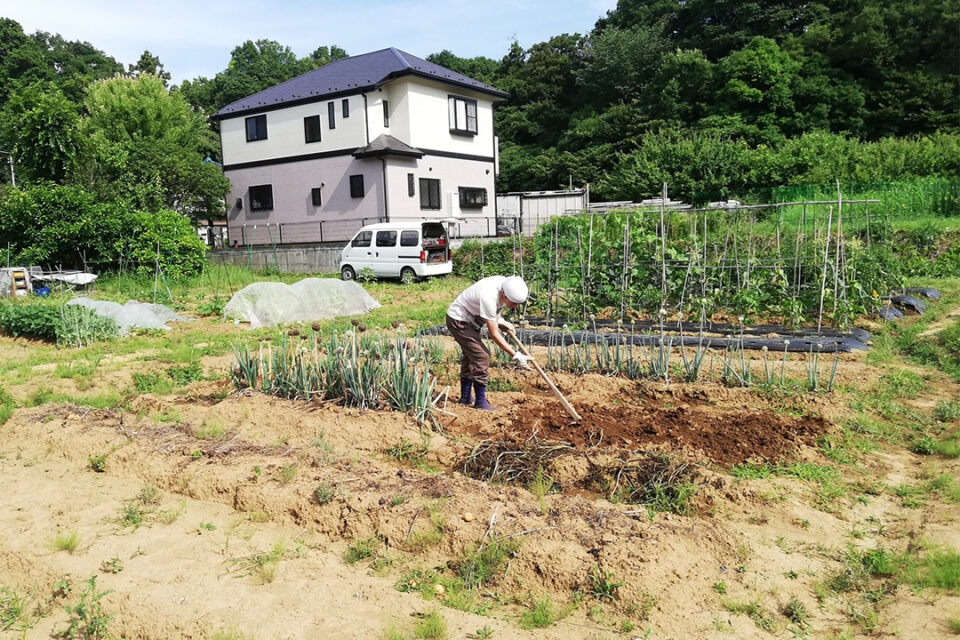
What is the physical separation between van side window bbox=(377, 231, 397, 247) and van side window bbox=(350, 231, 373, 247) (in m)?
0.34

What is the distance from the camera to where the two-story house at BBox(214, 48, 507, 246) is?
70.8ft

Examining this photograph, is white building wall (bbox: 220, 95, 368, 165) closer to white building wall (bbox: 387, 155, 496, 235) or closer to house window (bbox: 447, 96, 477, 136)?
white building wall (bbox: 387, 155, 496, 235)

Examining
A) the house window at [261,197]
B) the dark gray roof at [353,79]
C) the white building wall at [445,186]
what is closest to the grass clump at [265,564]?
the white building wall at [445,186]

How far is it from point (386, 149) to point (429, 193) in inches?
111

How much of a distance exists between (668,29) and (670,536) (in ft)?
129

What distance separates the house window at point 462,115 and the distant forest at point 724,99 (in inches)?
276

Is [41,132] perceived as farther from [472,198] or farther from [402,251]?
[472,198]

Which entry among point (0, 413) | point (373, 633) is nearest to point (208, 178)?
point (0, 413)

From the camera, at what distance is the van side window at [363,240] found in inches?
664

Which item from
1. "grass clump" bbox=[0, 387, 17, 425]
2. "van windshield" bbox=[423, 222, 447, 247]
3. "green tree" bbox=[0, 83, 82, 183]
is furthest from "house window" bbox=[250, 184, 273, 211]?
"grass clump" bbox=[0, 387, 17, 425]

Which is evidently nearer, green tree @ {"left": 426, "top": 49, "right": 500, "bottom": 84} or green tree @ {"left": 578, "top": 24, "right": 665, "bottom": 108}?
green tree @ {"left": 578, "top": 24, "right": 665, "bottom": 108}

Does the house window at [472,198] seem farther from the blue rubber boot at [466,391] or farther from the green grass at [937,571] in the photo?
the green grass at [937,571]

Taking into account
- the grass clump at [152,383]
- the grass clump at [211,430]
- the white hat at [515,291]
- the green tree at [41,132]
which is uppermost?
the green tree at [41,132]

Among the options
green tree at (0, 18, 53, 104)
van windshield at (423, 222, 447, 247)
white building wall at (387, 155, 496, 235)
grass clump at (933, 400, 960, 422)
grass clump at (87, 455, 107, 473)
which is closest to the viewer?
grass clump at (87, 455, 107, 473)
